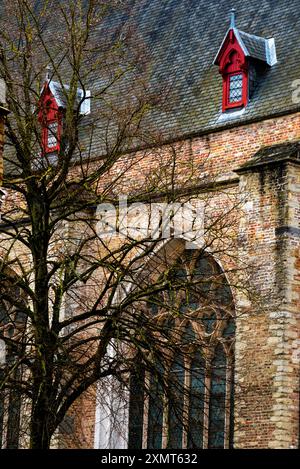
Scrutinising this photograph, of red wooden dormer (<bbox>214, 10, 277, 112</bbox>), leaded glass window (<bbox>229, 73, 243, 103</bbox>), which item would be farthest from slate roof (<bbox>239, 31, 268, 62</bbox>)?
leaded glass window (<bbox>229, 73, 243, 103</bbox>)

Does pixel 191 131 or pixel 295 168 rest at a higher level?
pixel 191 131

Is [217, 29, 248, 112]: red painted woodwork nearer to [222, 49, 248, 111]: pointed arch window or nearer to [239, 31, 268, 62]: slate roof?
[222, 49, 248, 111]: pointed arch window

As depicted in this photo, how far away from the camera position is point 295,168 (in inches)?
1007

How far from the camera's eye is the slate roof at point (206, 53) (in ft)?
90.9

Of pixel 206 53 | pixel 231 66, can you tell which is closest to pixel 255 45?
pixel 231 66

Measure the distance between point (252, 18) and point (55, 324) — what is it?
11.1m

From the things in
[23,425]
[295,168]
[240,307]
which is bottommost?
[23,425]

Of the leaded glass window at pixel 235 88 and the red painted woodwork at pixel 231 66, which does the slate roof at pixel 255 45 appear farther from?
the leaded glass window at pixel 235 88

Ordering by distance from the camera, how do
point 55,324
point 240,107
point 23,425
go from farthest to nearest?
point 240,107 → point 23,425 → point 55,324

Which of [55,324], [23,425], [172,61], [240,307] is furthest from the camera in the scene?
[172,61]

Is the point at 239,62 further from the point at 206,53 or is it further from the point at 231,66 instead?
the point at 206,53

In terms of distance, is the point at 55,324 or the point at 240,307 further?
the point at 240,307
